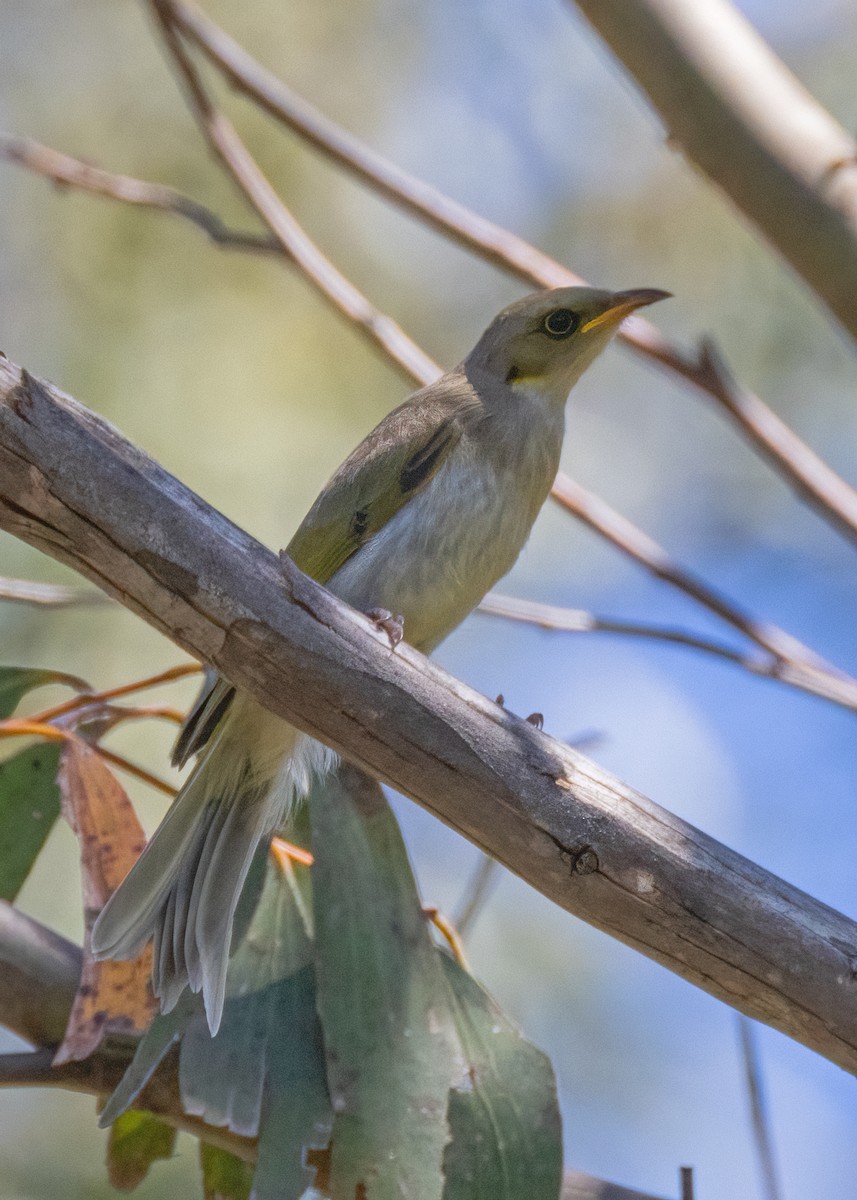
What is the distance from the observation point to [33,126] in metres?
7.14

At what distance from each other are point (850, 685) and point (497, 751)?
1.53m

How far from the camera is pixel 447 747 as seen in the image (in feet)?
8.27

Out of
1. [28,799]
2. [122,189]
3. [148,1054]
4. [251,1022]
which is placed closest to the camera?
[148,1054]

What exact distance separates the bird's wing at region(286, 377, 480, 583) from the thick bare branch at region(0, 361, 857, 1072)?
1.02m

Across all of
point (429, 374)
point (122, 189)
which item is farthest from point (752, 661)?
point (122, 189)

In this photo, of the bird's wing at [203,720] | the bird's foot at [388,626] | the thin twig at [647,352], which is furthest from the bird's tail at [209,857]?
the thin twig at [647,352]

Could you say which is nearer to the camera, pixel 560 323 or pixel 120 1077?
pixel 120 1077

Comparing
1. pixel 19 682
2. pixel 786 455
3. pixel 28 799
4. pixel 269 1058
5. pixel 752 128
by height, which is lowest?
pixel 269 1058

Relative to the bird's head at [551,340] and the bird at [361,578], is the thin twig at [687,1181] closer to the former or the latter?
the bird at [361,578]

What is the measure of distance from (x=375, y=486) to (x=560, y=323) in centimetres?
81

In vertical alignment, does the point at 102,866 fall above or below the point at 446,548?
→ below

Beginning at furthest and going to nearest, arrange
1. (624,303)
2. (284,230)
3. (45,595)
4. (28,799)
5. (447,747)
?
(284,230), (624,303), (28,799), (45,595), (447,747)

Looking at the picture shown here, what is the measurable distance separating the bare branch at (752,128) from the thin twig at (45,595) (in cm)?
186

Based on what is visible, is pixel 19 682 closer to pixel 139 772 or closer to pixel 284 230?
pixel 139 772
